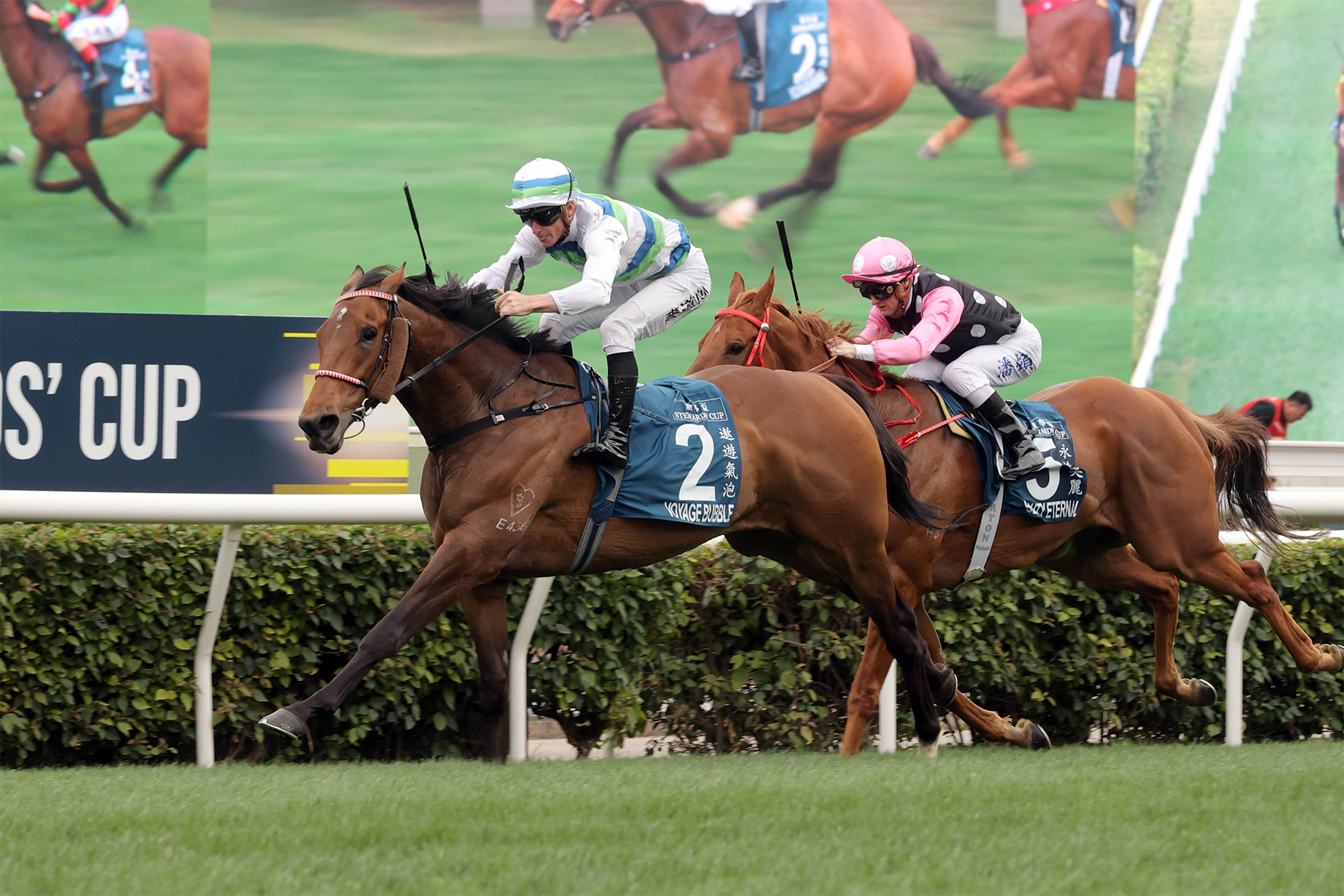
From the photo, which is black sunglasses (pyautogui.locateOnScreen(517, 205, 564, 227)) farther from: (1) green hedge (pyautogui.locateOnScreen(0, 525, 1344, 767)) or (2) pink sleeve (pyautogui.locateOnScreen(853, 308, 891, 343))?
(2) pink sleeve (pyautogui.locateOnScreen(853, 308, 891, 343))

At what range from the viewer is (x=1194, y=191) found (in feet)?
49.3

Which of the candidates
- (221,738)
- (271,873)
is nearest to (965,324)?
(221,738)

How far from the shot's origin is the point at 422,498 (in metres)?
3.97

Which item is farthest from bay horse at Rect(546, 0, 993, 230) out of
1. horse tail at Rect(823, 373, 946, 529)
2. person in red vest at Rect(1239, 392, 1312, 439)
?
horse tail at Rect(823, 373, 946, 529)

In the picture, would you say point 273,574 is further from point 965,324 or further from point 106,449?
point 965,324

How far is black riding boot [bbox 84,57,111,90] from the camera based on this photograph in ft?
45.3

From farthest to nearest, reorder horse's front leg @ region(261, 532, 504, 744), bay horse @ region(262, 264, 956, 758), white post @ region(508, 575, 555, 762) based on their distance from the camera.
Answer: white post @ region(508, 575, 555, 762), bay horse @ region(262, 264, 956, 758), horse's front leg @ region(261, 532, 504, 744)

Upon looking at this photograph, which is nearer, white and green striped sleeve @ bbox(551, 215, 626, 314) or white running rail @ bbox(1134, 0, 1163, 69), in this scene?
white and green striped sleeve @ bbox(551, 215, 626, 314)

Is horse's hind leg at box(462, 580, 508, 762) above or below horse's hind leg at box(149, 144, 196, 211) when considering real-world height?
above

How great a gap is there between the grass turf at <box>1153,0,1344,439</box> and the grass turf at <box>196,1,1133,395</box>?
36.3 inches

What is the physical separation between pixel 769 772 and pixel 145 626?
1.87m

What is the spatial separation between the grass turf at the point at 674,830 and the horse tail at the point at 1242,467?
1.70 metres

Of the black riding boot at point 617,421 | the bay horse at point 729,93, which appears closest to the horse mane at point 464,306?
the black riding boot at point 617,421

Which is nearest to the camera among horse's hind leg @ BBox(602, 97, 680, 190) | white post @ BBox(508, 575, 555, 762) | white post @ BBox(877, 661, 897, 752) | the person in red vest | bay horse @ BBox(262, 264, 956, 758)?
bay horse @ BBox(262, 264, 956, 758)
